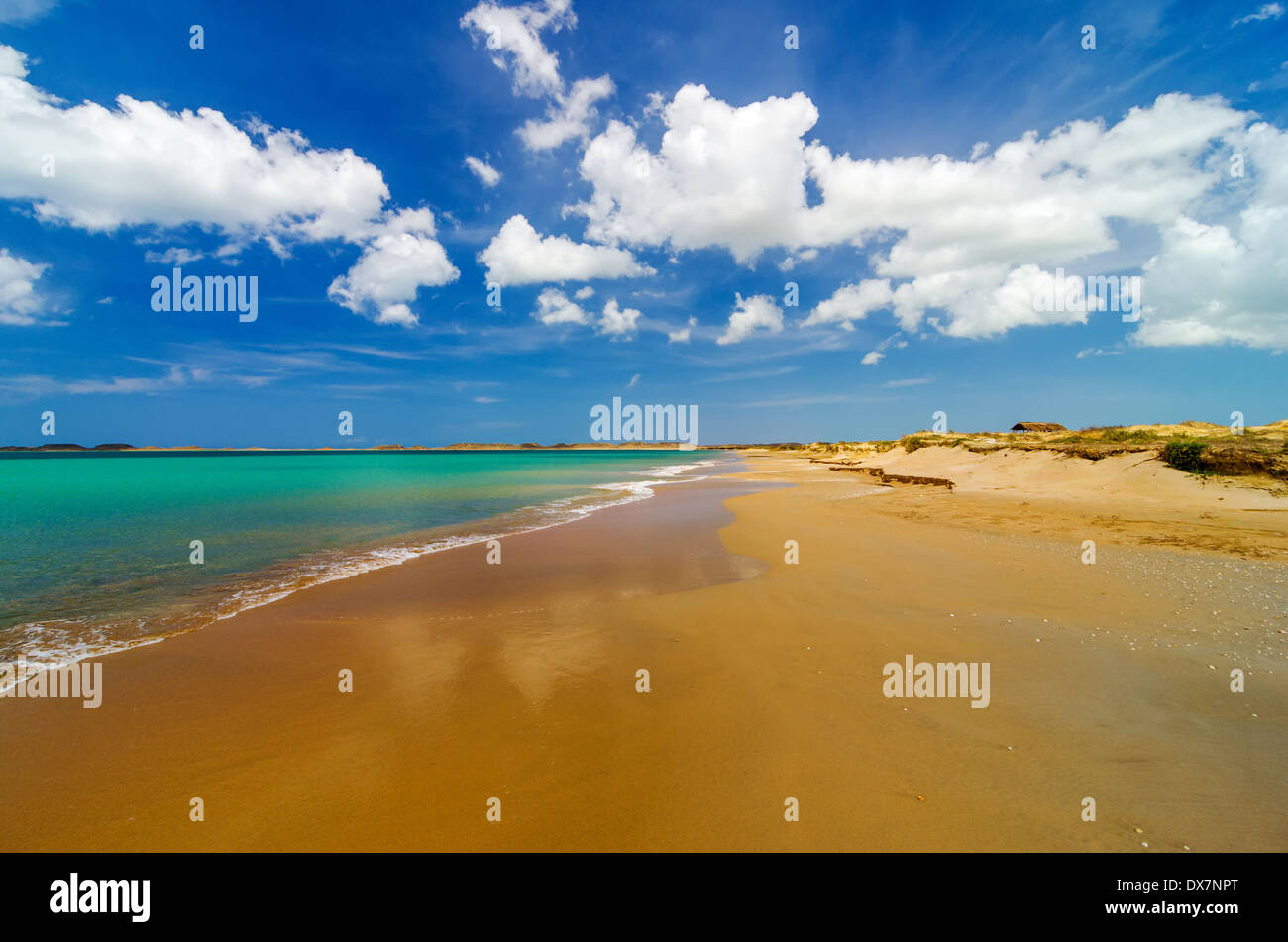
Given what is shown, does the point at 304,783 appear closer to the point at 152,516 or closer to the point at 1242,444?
the point at 152,516

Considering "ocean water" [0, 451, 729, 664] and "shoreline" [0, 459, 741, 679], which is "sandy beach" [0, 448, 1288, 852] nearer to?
"shoreline" [0, 459, 741, 679]

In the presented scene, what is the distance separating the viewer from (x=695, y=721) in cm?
543

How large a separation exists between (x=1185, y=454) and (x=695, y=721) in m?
29.2

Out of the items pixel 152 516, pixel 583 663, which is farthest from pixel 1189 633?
pixel 152 516

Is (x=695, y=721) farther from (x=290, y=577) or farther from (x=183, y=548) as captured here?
(x=183, y=548)

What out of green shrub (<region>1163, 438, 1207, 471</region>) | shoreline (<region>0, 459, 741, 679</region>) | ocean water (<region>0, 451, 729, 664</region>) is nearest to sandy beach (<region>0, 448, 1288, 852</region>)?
shoreline (<region>0, 459, 741, 679</region>)

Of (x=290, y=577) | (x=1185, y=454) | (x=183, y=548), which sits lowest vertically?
(x=290, y=577)

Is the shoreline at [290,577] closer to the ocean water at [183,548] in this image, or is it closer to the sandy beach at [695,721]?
the ocean water at [183,548]

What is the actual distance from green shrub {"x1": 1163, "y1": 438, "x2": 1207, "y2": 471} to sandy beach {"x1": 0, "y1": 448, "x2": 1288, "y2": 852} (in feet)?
46.3

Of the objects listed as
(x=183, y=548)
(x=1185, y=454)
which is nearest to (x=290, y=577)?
(x=183, y=548)

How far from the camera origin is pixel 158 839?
12.5 feet

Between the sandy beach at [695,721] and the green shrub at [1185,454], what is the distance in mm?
14105

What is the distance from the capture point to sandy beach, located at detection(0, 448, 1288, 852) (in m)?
3.87
